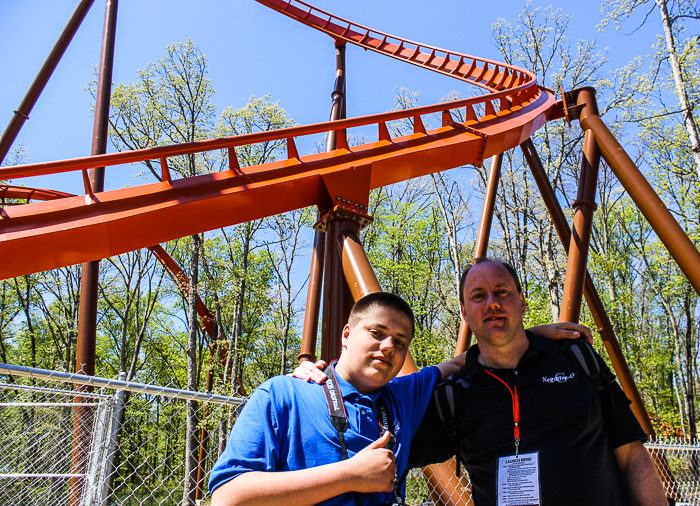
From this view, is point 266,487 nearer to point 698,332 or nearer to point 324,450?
point 324,450

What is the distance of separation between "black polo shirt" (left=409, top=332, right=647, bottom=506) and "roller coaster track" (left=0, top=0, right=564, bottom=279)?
219 cm

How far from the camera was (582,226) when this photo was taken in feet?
17.5

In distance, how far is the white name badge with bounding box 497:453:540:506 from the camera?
1650 millimetres

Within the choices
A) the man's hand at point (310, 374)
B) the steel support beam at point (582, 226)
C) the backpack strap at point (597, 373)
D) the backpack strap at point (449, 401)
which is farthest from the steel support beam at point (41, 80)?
the steel support beam at point (582, 226)

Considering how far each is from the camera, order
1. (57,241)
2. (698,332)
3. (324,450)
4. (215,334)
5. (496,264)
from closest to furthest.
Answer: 1. (324,450)
2. (496,264)
3. (57,241)
4. (215,334)
5. (698,332)

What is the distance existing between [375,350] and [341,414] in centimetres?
28

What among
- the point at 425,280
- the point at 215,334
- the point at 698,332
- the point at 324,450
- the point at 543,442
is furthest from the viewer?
the point at 425,280

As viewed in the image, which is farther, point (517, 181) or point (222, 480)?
point (517, 181)

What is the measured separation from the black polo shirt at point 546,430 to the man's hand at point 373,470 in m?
0.61

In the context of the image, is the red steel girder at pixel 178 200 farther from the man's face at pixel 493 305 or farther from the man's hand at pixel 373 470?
the man's hand at pixel 373 470

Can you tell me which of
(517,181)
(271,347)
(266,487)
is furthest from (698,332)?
(266,487)

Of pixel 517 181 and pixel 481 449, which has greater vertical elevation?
pixel 517 181

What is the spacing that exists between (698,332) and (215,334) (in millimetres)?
19167

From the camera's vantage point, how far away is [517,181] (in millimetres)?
19391
